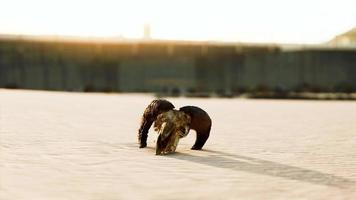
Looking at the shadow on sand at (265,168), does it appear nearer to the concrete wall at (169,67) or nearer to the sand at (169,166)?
the sand at (169,166)

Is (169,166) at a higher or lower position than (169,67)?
lower

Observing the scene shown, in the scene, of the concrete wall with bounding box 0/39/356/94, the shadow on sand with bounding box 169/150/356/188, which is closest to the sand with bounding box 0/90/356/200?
the shadow on sand with bounding box 169/150/356/188

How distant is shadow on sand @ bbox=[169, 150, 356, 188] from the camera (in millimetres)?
4387

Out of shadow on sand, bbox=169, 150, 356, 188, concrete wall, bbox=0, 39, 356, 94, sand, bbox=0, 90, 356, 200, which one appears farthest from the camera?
concrete wall, bbox=0, 39, 356, 94

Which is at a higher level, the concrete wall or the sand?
the concrete wall

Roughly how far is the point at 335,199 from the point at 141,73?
2220 cm

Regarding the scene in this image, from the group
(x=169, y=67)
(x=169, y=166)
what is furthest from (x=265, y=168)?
(x=169, y=67)

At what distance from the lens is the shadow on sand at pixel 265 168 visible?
14.4ft

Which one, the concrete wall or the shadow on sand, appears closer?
the shadow on sand

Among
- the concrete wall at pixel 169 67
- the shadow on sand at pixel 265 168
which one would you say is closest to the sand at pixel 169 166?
the shadow on sand at pixel 265 168

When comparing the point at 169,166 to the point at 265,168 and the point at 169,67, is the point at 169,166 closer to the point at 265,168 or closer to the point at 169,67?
the point at 265,168

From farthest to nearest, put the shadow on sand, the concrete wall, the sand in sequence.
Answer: the concrete wall < the shadow on sand < the sand

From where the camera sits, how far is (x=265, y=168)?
495 cm

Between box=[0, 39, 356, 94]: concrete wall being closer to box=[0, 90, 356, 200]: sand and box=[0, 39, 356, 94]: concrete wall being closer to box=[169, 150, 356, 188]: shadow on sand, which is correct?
box=[0, 90, 356, 200]: sand
